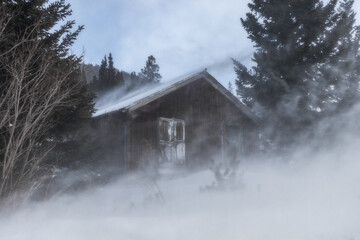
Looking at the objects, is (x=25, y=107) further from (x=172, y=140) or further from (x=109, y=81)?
(x=109, y=81)

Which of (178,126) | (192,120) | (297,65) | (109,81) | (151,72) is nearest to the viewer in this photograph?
(178,126)

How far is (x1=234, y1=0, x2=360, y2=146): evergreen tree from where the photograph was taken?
53.6 ft

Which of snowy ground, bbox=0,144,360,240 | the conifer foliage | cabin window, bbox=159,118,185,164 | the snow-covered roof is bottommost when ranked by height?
snowy ground, bbox=0,144,360,240

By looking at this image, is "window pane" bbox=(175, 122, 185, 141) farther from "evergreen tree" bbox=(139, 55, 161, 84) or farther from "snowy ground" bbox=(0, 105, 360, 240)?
"evergreen tree" bbox=(139, 55, 161, 84)

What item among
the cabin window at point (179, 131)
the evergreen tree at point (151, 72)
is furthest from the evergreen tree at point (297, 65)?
the evergreen tree at point (151, 72)

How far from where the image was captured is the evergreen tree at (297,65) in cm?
1633

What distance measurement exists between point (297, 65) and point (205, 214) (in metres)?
12.7

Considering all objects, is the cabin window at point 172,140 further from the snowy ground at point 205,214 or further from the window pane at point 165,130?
the snowy ground at point 205,214

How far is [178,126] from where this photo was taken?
481 inches

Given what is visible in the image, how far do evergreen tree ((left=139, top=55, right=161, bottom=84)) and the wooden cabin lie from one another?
91.1ft

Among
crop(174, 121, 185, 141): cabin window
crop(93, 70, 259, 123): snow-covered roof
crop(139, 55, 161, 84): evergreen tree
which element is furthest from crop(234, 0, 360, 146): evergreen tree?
crop(139, 55, 161, 84): evergreen tree

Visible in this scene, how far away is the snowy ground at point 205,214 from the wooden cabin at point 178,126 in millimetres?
1950

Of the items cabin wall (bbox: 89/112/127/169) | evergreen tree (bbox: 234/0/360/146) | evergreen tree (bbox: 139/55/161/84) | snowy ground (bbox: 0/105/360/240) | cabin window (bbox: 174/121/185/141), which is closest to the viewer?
snowy ground (bbox: 0/105/360/240)

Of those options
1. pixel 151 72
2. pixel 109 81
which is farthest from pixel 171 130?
pixel 151 72
